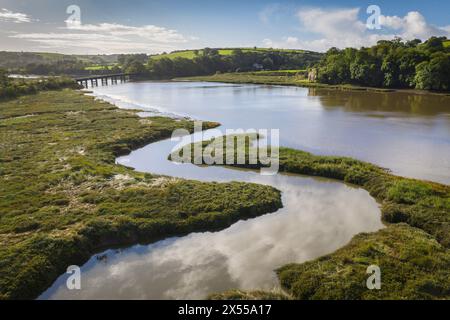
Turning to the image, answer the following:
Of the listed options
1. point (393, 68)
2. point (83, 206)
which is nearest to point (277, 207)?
point (83, 206)

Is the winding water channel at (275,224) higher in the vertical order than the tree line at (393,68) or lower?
lower

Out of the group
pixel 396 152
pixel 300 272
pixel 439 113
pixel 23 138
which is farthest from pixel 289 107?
pixel 300 272

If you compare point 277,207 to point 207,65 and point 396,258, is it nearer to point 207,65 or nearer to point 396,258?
point 396,258

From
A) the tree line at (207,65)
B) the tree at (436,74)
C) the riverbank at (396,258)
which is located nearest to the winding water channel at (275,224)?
the riverbank at (396,258)

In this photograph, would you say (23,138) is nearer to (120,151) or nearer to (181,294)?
(120,151)

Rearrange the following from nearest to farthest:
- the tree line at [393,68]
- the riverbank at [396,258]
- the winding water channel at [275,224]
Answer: the riverbank at [396,258]
the winding water channel at [275,224]
the tree line at [393,68]

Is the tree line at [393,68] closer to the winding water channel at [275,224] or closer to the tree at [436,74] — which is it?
the tree at [436,74]

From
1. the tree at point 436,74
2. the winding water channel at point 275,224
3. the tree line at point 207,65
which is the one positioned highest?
the tree line at point 207,65
